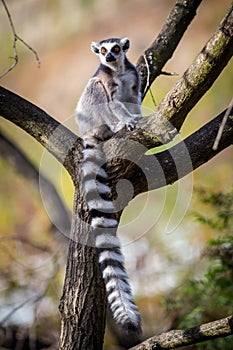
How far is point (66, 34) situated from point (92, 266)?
8048 millimetres

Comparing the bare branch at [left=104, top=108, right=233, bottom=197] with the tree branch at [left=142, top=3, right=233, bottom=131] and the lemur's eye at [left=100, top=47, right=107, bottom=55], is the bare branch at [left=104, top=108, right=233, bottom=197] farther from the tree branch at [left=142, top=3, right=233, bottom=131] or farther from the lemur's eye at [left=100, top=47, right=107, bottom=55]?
the lemur's eye at [left=100, top=47, right=107, bottom=55]

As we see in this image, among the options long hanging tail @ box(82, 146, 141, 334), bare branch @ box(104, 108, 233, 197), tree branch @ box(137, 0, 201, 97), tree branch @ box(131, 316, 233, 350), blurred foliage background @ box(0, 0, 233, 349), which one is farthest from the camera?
blurred foliage background @ box(0, 0, 233, 349)

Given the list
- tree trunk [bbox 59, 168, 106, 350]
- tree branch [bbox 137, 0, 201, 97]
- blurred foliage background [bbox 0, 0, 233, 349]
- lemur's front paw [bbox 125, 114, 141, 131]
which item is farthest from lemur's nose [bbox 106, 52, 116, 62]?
tree trunk [bbox 59, 168, 106, 350]

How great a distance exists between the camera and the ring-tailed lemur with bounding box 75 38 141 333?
8.48 feet

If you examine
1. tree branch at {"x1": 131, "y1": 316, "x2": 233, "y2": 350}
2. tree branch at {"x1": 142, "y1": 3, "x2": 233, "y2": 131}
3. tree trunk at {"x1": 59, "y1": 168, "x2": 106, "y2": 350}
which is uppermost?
tree branch at {"x1": 142, "y1": 3, "x2": 233, "y2": 131}

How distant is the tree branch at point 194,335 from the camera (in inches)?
103

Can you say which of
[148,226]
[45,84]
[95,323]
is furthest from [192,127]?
[95,323]

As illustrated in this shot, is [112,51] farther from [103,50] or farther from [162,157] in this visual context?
[162,157]

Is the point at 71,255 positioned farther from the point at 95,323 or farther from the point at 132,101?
the point at 132,101

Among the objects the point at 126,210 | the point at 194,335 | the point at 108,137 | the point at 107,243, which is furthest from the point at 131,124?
the point at 126,210

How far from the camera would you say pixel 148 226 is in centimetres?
650

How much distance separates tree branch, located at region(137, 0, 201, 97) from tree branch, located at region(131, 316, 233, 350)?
1.75 meters

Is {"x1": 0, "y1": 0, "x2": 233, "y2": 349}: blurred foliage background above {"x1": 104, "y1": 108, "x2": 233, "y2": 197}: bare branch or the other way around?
above

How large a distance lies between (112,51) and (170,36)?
413 mm
